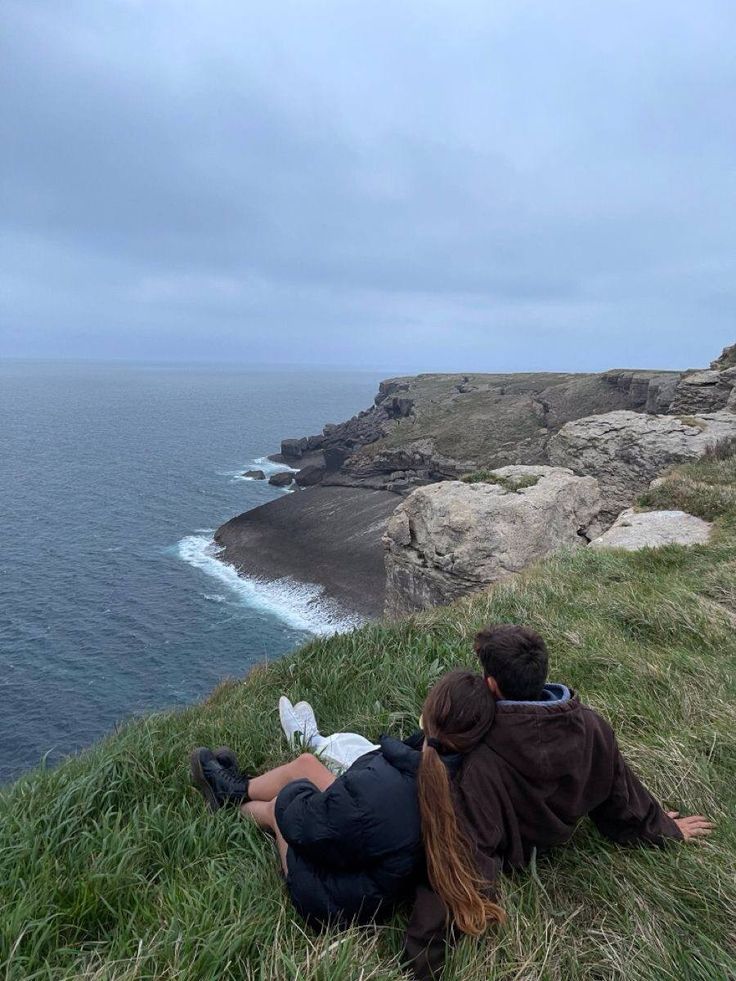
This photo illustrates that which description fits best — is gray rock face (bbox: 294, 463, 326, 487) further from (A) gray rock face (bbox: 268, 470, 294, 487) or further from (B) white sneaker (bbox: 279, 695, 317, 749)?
(B) white sneaker (bbox: 279, 695, 317, 749)

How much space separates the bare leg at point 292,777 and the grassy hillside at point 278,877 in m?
0.25

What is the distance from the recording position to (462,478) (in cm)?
1609

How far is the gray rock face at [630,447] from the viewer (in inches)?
647

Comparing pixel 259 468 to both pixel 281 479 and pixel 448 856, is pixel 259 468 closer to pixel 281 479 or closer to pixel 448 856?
pixel 281 479

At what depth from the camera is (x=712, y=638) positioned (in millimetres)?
6543

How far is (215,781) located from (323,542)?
41.8m

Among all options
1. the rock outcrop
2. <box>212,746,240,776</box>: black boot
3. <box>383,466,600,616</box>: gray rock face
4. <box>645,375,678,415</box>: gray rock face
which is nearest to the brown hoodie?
<box>212,746,240,776</box>: black boot

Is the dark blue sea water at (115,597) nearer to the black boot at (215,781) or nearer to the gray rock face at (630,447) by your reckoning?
the black boot at (215,781)

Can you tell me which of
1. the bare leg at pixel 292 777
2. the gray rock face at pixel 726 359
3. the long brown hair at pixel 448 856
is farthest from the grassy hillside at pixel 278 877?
the gray rock face at pixel 726 359

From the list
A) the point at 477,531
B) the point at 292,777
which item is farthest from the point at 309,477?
the point at 292,777

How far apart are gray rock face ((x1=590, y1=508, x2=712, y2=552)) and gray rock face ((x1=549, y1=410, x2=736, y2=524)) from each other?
361cm

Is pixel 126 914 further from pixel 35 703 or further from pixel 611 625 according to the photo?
pixel 35 703

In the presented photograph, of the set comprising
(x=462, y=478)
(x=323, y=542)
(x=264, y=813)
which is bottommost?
(x=323, y=542)

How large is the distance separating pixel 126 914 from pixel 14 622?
108ft
